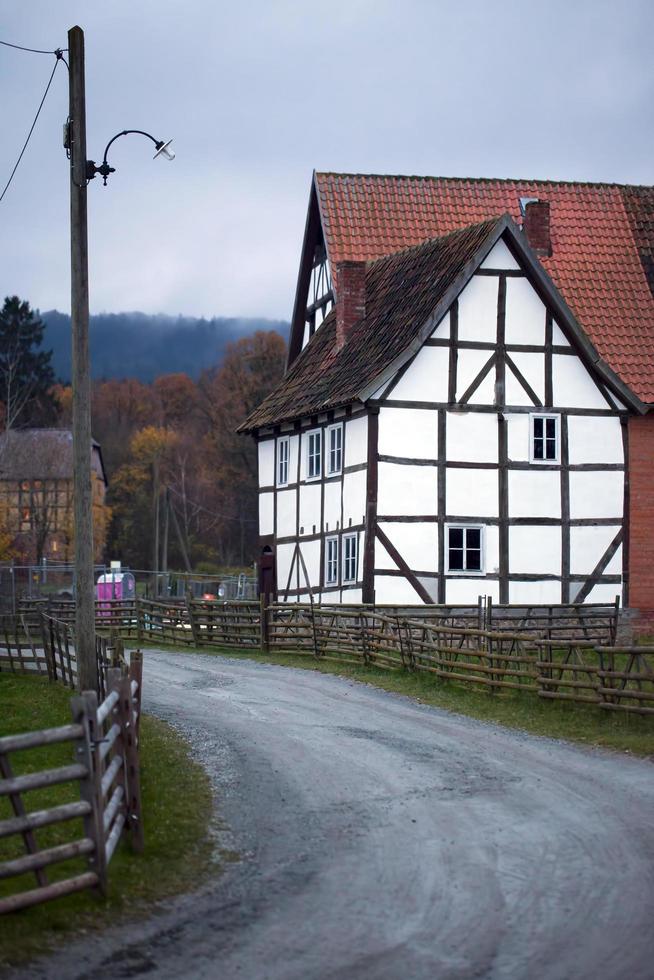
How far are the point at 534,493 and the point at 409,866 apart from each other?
27292 mm

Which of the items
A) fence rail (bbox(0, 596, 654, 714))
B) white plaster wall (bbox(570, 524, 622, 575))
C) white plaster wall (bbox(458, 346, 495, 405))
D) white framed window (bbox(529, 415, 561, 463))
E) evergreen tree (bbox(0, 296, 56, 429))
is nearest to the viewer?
fence rail (bbox(0, 596, 654, 714))

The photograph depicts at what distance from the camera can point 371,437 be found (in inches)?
1473

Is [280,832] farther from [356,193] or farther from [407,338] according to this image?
[356,193]

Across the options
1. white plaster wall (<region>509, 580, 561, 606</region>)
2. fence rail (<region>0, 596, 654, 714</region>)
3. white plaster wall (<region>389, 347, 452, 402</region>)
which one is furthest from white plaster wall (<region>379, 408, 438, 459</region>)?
fence rail (<region>0, 596, 654, 714</region>)

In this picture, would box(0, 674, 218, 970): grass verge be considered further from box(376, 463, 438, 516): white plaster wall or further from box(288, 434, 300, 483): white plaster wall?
box(288, 434, 300, 483): white plaster wall

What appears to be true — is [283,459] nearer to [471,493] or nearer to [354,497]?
[354,497]

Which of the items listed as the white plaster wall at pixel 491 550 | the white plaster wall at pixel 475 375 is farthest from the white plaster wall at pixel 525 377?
the white plaster wall at pixel 491 550

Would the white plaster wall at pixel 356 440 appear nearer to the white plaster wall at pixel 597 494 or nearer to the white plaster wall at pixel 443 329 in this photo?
the white plaster wall at pixel 443 329

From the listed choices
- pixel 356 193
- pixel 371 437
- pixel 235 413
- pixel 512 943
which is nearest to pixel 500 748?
pixel 512 943

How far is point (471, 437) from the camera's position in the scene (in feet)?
126

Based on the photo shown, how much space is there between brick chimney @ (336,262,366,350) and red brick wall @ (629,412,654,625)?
8464mm

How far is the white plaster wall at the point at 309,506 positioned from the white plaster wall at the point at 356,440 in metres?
2.42

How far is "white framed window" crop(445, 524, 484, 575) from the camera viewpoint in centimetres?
3781

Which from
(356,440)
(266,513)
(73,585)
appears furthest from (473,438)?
(73,585)
